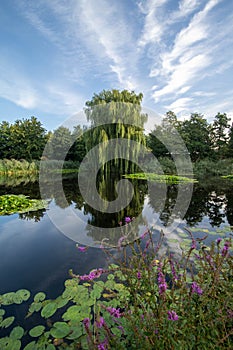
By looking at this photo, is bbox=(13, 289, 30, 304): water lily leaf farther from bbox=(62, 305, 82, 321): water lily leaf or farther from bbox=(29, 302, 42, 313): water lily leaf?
bbox=(62, 305, 82, 321): water lily leaf

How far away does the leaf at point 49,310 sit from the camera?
5.84 feet

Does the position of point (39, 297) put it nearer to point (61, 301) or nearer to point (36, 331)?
point (61, 301)

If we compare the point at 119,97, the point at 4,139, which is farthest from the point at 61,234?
the point at 4,139

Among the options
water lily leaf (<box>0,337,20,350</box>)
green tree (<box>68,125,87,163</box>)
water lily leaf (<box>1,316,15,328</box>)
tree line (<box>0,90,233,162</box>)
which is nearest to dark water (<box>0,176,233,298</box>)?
water lily leaf (<box>1,316,15,328</box>)

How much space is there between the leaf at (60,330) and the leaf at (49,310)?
0.57 feet

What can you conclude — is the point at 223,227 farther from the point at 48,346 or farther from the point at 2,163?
the point at 2,163

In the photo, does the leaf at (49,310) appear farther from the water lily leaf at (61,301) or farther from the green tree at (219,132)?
the green tree at (219,132)

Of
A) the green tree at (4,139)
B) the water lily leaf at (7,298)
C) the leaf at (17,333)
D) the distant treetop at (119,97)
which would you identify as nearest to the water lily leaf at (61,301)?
the leaf at (17,333)

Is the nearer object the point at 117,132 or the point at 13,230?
the point at 13,230

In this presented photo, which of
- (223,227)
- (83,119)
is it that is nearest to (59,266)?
(223,227)

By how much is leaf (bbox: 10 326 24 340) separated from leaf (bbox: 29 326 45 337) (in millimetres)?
78

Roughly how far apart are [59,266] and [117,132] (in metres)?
10.9

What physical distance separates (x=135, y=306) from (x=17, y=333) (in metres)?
1.26

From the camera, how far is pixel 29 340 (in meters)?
1.54
